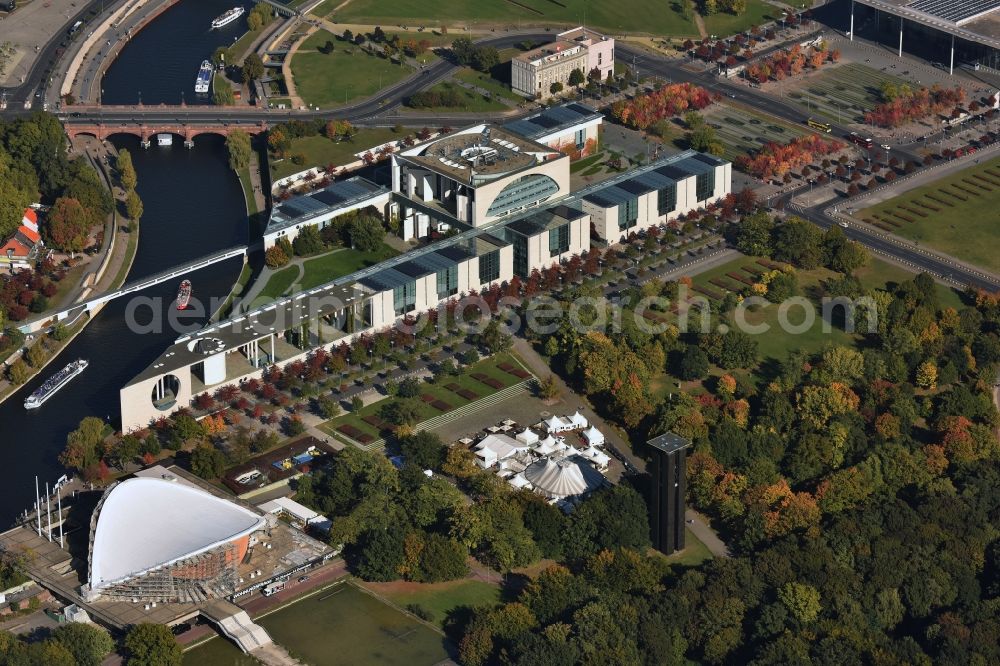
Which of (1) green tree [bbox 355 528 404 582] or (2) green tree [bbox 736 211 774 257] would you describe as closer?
(1) green tree [bbox 355 528 404 582]

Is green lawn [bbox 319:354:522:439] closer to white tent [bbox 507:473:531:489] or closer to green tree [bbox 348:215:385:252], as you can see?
white tent [bbox 507:473:531:489]

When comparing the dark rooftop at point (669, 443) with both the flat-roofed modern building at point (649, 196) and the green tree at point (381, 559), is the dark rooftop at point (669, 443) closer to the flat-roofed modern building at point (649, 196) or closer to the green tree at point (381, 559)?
the green tree at point (381, 559)

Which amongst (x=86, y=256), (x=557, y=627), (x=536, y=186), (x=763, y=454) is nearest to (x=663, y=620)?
(x=557, y=627)

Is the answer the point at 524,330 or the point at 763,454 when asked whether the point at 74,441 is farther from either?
the point at 763,454

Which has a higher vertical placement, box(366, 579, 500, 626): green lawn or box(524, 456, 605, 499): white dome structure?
box(524, 456, 605, 499): white dome structure

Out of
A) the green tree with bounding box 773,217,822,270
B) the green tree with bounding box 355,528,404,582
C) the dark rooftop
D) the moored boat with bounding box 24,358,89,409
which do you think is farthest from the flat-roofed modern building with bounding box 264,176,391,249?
the dark rooftop

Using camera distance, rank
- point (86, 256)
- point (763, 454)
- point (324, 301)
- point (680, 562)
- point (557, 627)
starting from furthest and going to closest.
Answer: point (86, 256) → point (324, 301) → point (763, 454) → point (680, 562) → point (557, 627)

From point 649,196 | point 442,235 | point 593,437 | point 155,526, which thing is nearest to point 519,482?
point 593,437
